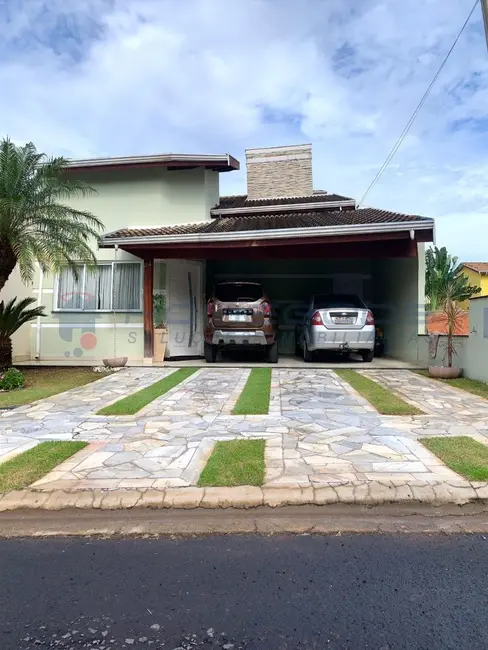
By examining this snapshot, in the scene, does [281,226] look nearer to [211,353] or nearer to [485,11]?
[211,353]

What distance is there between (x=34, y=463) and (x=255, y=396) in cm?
372

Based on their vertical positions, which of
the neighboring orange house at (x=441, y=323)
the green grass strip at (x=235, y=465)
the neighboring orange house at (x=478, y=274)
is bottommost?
the green grass strip at (x=235, y=465)

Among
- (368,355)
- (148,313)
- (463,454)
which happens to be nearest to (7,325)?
(148,313)

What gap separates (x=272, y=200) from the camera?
15398 millimetres

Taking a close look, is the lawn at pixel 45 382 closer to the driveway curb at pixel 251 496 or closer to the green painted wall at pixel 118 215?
the green painted wall at pixel 118 215

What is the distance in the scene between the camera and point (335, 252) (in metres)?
10.8

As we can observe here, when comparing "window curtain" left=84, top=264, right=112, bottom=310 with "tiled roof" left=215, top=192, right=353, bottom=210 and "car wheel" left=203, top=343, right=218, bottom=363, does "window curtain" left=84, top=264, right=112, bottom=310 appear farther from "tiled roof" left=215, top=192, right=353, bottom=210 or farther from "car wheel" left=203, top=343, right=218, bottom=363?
"tiled roof" left=215, top=192, right=353, bottom=210

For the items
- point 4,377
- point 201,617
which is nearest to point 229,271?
point 4,377

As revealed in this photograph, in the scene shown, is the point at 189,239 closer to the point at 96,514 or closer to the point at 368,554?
the point at 96,514

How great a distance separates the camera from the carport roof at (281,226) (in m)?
9.70

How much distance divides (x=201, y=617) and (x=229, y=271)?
13.4m

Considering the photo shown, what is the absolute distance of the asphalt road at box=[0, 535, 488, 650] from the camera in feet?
6.95

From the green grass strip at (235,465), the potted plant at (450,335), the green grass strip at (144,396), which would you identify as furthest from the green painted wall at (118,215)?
the green grass strip at (235,465)

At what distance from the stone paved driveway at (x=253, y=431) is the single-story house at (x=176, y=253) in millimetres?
3629
